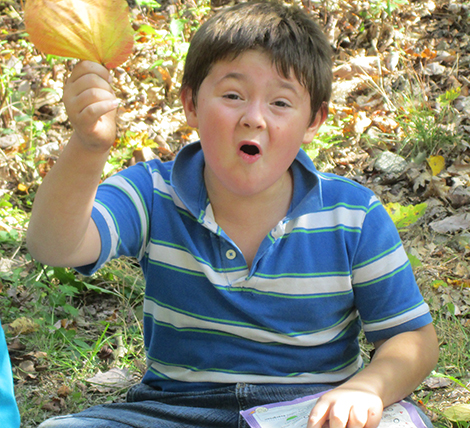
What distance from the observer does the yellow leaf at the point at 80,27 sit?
107cm

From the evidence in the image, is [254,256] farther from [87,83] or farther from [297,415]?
[87,83]

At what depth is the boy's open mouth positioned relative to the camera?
147cm

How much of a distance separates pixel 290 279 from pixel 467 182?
2.04 m

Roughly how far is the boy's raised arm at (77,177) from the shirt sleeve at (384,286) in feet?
2.46

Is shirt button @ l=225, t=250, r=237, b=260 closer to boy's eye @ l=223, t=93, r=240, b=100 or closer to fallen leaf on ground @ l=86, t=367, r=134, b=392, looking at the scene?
boy's eye @ l=223, t=93, r=240, b=100

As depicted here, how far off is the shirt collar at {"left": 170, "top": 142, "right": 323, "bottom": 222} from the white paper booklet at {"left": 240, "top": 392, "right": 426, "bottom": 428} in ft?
1.69

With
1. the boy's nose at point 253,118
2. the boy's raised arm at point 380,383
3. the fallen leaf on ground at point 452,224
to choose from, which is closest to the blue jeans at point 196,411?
the boy's raised arm at point 380,383

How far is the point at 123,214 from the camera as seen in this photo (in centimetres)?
149

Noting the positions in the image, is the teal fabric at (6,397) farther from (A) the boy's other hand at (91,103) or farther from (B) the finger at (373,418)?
(B) the finger at (373,418)

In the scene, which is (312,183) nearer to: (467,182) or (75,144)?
(75,144)

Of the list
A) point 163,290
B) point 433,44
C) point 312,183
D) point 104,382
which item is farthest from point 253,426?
point 433,44

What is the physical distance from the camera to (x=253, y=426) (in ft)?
4.39

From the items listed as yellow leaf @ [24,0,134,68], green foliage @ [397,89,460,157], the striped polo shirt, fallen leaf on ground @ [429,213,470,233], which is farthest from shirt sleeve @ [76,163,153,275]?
green foliage @ [397,89,460,157]

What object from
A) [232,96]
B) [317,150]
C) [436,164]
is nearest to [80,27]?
[232,96]
